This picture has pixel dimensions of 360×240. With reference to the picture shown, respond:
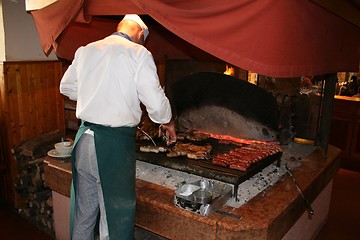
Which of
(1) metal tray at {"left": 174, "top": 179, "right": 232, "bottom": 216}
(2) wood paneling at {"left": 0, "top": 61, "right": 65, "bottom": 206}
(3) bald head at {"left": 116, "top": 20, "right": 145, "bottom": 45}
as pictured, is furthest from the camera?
(2) wood paneling at {"left": 0, "top": 61, "right": 65, "bottom": 206}

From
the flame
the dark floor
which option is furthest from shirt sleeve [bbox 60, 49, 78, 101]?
the flame

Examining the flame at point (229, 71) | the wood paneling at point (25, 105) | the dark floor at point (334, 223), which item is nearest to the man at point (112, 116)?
the dark floor at point (334, 223)

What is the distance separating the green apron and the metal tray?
38 centimetres

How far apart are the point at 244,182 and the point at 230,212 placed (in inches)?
24.4

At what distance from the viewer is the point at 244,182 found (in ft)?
9.88

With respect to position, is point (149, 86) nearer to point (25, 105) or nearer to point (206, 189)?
point (206, 189)

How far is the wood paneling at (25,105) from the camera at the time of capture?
14.0ft

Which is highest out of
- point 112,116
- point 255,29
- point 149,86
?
point 255,29

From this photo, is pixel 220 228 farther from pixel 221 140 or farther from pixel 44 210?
pixel 44 210

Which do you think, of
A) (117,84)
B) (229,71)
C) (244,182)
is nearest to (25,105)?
(117,84)

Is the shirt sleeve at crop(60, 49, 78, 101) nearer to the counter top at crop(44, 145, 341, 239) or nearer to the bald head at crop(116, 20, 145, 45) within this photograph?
the bald head at crop(116, 20, 145, 45)

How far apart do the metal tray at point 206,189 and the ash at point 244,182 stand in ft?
0.32

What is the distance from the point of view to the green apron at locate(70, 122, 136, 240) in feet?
7.78

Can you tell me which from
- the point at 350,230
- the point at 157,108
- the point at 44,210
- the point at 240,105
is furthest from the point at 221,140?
the point at 44,210
